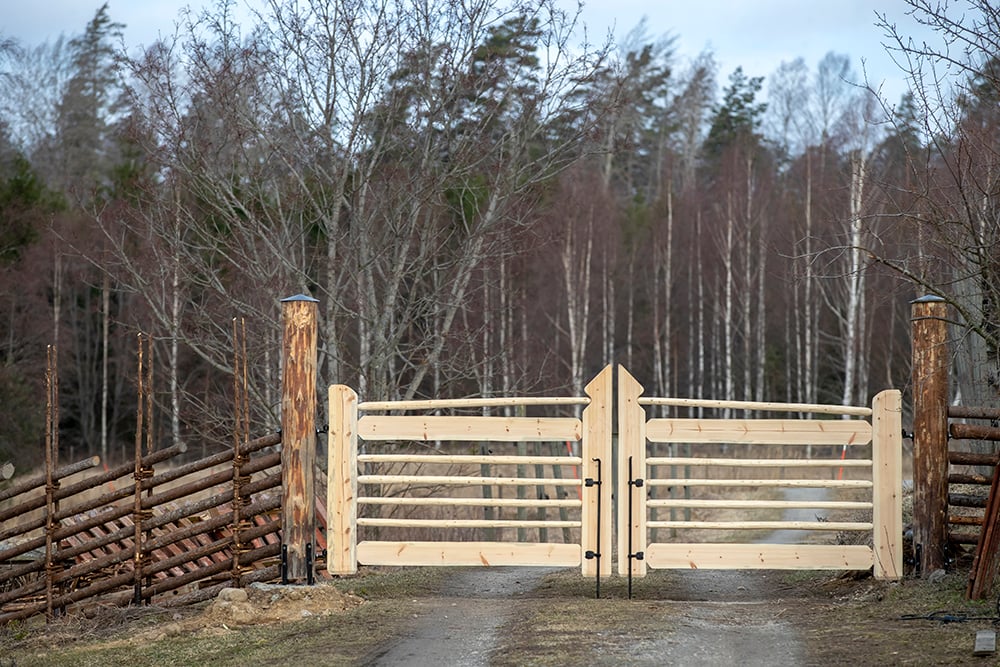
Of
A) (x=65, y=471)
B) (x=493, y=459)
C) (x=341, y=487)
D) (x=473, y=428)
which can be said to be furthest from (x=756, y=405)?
(x=65, y=471)

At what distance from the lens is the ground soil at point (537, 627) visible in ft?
21.3

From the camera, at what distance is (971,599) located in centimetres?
758

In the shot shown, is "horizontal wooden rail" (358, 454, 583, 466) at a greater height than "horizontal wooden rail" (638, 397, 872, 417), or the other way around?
"horizontal wooden rail" (638, 397, 872, 417)

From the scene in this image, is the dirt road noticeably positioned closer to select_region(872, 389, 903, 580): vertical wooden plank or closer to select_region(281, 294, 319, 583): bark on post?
select_region(872, 389, 903, 580): vertical wooden plank

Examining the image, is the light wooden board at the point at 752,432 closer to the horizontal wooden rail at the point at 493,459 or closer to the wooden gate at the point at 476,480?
the wooden gate at the point at 476,480

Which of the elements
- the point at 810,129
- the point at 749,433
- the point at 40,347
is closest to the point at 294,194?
the point at 749,433

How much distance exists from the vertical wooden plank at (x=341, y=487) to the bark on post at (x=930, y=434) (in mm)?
4368

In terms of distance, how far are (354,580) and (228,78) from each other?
6.32 meters

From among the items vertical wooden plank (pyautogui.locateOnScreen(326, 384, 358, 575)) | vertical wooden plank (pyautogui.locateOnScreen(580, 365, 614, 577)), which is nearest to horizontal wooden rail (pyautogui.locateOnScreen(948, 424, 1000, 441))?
vertical wooden plank (pyautogui.locateOnScreen(580, 365, 614, 577))

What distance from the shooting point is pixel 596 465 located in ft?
27.9

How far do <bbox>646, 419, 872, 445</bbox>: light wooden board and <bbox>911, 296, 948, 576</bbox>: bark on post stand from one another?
50 centimetres

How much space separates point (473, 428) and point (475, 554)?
976 mm

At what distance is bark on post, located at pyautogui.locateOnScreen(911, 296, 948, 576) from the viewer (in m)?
8.61

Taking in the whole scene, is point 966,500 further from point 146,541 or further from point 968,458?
point 146,541
